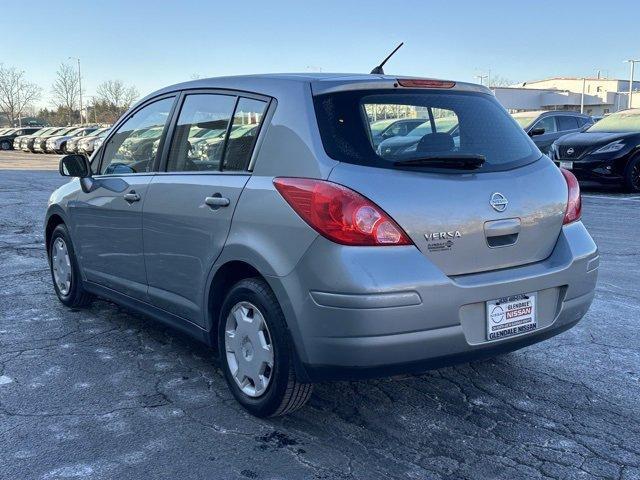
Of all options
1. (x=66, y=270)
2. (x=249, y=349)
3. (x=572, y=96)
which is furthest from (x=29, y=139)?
(x=572, y=96)

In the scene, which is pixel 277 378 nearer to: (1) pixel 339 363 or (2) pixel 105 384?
(1) pixel 339 363

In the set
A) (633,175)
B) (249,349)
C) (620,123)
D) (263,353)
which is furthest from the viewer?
(620,123)

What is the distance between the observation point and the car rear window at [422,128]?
3062 mm

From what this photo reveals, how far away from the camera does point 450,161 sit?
3137 millimetres

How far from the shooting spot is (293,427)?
3277 millimetres

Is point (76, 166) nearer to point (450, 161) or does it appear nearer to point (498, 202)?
point (450, 161)

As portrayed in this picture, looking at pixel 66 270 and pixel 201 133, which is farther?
pixel 66 270

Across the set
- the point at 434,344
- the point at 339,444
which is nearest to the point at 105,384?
the point at 339,444

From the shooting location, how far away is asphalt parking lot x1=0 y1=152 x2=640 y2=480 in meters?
2.91

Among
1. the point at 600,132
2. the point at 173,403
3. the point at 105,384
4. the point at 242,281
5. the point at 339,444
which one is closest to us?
the point at 339,444

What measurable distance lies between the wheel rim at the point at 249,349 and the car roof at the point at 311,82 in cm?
108

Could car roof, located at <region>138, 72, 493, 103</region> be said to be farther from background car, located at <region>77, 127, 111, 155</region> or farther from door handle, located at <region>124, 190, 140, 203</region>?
background car, located at <region>77, 127, 111, 155</region>

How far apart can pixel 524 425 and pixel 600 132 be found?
12029 mm

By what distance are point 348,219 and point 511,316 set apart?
3.02ft
